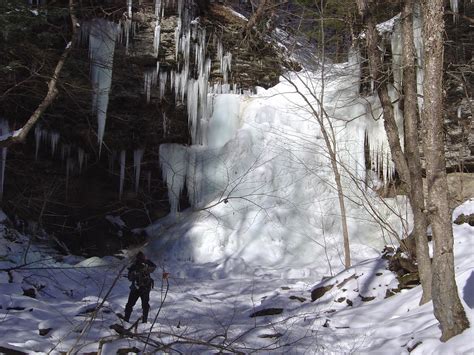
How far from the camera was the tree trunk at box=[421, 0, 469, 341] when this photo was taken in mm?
4707

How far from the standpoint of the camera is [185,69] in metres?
14.2

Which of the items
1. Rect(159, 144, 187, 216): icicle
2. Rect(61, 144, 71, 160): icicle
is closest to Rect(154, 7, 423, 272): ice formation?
Rect(159, 144, 187, 216): icicle

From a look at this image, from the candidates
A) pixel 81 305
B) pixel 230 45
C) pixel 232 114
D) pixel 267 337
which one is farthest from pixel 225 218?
pixel 267 337

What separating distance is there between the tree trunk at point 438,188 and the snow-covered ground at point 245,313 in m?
0.24

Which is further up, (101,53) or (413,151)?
(101,53)

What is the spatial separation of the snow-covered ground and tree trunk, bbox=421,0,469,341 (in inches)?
9.4

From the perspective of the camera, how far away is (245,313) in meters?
8.37

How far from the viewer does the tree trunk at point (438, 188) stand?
471 centimetres

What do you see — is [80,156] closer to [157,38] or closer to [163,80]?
[163,80]

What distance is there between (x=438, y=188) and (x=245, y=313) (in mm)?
4551

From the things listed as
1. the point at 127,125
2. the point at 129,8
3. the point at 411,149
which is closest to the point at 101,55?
the point at 129,8

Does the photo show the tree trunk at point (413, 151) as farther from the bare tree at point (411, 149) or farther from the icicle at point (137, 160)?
the icicle at point (137, 160)

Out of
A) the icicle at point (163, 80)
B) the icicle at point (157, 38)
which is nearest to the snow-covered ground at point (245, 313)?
the icicle at point (163, 80)

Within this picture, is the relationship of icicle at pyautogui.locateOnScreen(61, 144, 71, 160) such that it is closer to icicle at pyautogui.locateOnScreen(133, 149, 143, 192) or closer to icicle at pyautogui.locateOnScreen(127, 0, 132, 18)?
icicle at pyautogui.locateOnScreen(133, 149, 143, 192)
